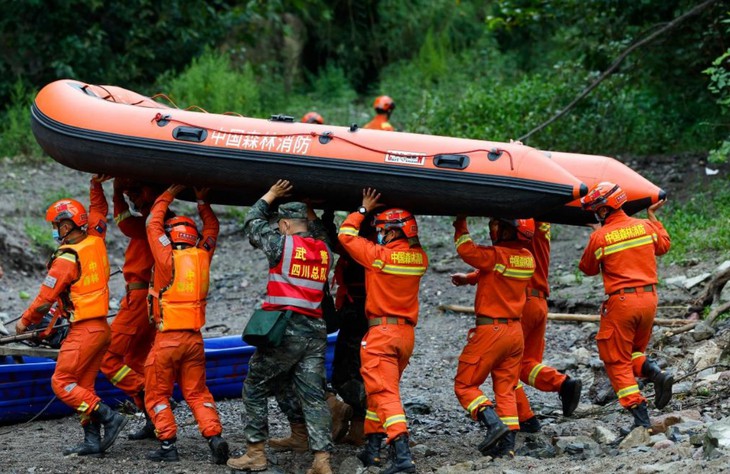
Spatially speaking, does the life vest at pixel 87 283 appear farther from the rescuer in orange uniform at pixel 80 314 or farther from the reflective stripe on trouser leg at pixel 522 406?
the reflective stripe on trouser leg at pixel 522 406

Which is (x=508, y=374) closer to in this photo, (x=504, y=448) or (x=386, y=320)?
(x=504, y=448)

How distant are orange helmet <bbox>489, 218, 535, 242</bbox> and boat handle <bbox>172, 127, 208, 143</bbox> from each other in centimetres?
203

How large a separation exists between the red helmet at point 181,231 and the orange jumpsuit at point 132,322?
2.08 feet

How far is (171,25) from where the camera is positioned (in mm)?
17734

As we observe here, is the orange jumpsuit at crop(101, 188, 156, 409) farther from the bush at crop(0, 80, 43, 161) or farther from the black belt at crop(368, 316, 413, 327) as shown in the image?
the bush at crop(0, 80, 43, 161)

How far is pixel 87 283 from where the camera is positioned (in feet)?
23.2

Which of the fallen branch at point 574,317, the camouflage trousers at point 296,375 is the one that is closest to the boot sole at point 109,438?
the camouflage trousers at point 296,375

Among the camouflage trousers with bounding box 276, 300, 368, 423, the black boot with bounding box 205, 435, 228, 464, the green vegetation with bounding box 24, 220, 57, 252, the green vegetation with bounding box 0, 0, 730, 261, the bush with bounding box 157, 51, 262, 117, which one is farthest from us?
the bush with bounding box 157, 51, 262, 117

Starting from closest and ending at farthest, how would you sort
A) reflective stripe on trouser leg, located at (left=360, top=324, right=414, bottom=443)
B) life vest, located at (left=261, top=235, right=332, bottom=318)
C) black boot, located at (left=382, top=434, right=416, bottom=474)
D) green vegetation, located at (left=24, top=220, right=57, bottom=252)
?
1. black boot, located at (left=382, top=434, right=416, bottom=474)
2. reflective stripe on trouser leg, located at (left=360, top=324, right=414, bottom=443)
3. life vest, located at (left=261, top=235, right=332, bottom=318)
4. green vegetation, located at (left=24, top=220, right=57, bottom=252)

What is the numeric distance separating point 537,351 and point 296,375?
1947 millimetres

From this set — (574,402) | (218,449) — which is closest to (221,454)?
(218,449)

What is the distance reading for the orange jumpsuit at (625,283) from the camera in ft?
23.7

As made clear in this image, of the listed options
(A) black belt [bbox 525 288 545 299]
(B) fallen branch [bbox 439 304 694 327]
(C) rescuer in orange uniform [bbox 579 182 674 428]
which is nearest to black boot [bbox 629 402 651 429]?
(C) rescuer in orange uniform [bbox 579 182 674 428]

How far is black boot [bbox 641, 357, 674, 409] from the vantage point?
7207mm
